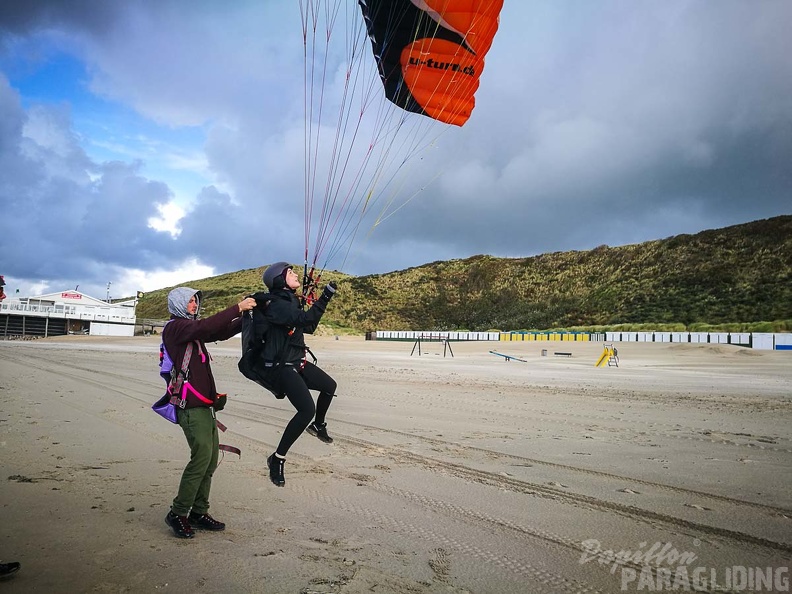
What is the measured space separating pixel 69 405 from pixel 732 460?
37.1ft

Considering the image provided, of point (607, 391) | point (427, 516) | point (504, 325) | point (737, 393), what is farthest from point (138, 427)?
point (504, 325)

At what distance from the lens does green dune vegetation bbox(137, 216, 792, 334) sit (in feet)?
163

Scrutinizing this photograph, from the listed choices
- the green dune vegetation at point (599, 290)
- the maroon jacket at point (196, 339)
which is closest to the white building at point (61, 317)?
the green dune vegetation at point (599, 290)

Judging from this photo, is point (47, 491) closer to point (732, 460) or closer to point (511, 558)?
point (511, 558)

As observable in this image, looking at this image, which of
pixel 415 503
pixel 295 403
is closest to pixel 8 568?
pixel 295 403

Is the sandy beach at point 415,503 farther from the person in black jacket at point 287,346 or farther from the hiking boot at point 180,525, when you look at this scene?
the person in black jacket at point 287,346

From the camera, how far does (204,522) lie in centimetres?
401

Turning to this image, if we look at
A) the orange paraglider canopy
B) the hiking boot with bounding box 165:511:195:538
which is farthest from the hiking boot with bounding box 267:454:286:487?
the orange paraglider canopy

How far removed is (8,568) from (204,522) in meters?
1.27

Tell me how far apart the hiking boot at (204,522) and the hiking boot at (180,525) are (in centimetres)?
9

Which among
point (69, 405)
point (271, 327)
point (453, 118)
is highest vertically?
point (453, 118)

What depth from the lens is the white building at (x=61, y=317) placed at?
60.9 metres

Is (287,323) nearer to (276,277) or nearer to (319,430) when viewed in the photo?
(276,277)

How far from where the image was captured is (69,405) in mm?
10328
